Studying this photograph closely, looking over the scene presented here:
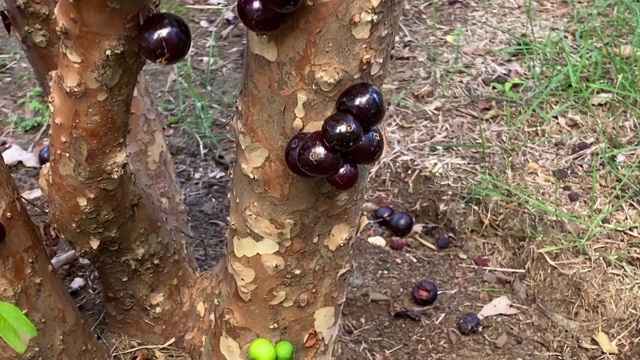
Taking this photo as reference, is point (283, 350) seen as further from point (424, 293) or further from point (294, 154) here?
point (424, 293)

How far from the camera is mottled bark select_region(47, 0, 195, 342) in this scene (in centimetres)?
137

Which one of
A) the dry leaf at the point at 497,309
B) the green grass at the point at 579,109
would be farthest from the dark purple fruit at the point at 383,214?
the dry leaf at the point at 497,309

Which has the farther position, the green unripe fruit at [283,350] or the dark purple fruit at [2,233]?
the green unripe fruit at [283,350]

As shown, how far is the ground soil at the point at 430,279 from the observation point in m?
2.54

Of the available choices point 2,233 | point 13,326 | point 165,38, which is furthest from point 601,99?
point 13,326

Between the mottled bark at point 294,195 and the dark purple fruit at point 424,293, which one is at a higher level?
the mottled bark at point 294,195

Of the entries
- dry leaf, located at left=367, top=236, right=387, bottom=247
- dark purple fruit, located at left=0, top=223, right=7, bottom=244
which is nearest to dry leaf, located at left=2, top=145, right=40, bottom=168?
dry leaf, located at left=367, top=236, right=387, bottom=247

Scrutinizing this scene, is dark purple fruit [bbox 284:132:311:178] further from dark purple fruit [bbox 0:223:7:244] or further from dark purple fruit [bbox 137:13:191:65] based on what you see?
dark purple fruit [bbox 0:223:7:244]

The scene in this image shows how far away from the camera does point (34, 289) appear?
1733 millimetres

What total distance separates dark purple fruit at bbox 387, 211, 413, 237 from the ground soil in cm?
5

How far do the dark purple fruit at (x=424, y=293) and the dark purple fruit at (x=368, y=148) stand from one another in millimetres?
1475

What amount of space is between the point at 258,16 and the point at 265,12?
14mm

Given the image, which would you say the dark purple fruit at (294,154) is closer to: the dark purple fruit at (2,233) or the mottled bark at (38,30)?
the dark purple fruit at (2,233)

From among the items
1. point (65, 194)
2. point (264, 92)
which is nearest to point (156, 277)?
point (65, 194)
